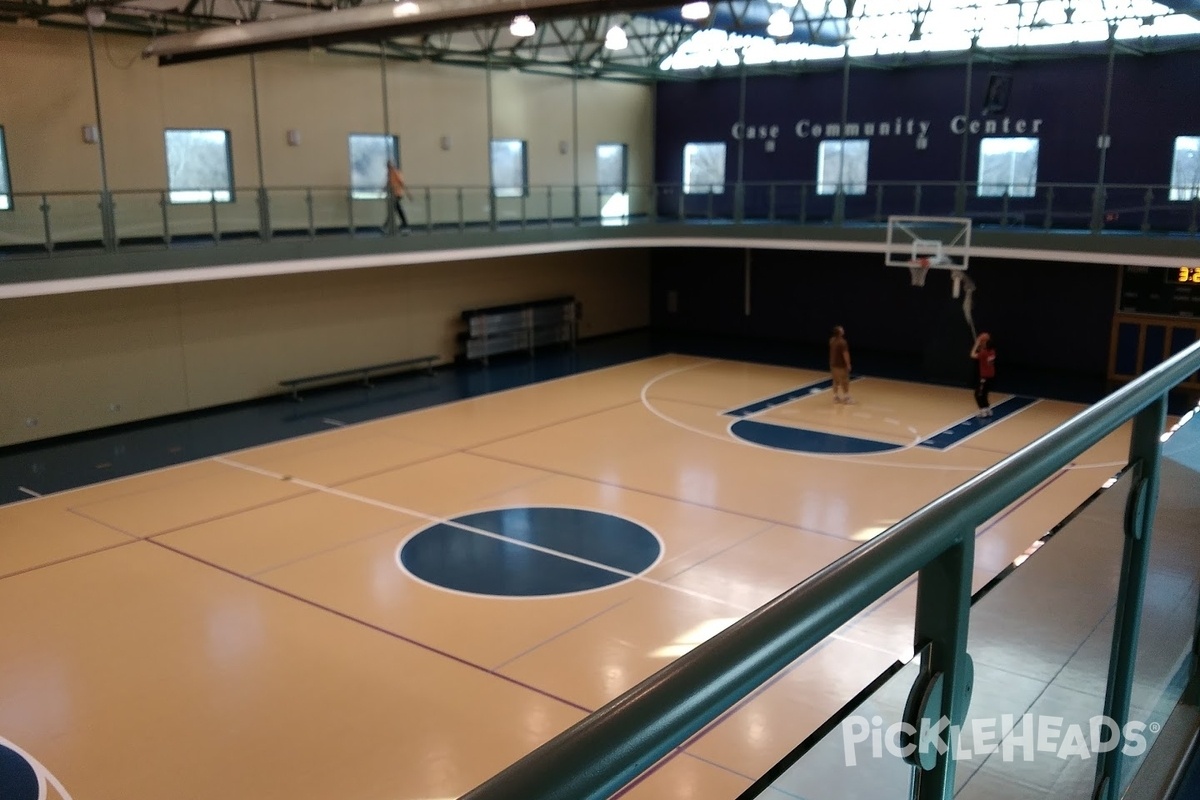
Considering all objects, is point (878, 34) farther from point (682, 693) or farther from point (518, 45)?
point (682, 693)

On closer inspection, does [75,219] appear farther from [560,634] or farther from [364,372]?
[560,634]

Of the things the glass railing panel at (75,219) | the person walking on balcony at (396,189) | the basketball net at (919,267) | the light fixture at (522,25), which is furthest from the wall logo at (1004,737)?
the basketball net at (919,267)

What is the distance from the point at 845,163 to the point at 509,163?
8.63 m

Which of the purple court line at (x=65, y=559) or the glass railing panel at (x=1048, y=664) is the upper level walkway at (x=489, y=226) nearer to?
the purple court line at (x=65, y=559)

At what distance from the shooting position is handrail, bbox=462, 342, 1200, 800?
0.86 m

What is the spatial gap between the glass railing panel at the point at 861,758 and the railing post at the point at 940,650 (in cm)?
2

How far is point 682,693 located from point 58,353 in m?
19.4

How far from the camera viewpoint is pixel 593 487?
15.2 meters

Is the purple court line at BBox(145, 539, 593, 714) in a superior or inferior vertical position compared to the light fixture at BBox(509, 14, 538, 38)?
inferior

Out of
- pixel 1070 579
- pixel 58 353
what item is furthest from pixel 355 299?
pixel 1070 579

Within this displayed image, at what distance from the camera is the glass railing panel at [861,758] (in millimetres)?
1342

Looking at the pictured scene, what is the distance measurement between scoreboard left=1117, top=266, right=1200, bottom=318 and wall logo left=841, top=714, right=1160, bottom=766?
21.8m

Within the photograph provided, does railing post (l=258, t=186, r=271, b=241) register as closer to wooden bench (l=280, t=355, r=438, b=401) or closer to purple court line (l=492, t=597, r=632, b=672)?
wooden bench (l=280, t=355, r=438, b=401)

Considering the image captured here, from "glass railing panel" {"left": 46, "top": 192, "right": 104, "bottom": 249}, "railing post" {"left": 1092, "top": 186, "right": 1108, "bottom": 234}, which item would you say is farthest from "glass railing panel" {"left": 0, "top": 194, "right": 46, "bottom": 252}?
"railing post" {"left": 1092, "top": 186, "right": 1108, "bottom": 234}
